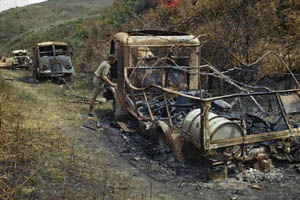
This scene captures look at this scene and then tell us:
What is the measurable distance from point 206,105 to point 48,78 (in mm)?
13489

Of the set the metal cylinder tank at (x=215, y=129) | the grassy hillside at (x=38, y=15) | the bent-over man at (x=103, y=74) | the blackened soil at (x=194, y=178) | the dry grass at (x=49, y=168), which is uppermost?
the grassy hillside at (x=38, y=15)

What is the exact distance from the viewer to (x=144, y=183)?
5027 mm

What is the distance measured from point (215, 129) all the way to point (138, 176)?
145 centimetres

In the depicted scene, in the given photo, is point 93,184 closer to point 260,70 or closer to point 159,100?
point 159,100

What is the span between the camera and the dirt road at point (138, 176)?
455 cm

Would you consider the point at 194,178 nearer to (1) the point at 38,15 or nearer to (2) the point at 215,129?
(2) the point at 215,129

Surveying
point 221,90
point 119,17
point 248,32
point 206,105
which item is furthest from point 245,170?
point 119,17

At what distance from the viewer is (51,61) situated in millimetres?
16469

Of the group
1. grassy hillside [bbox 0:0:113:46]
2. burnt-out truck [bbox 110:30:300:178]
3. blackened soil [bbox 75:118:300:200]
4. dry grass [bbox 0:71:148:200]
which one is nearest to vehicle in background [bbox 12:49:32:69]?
burnt-out truck [bbox 110:30:300:178]

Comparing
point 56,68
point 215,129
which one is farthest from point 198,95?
point 56,68

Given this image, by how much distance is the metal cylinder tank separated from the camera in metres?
4.89

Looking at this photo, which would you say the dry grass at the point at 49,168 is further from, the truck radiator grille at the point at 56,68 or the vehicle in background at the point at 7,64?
the vehicle in background at the point at 7,64

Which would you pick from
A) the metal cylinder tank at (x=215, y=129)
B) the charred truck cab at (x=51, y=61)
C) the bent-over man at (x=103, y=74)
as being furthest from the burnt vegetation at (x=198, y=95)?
the charred truck cab at (x=51, y=61)

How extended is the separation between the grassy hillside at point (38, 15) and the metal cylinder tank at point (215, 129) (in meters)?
41.6
